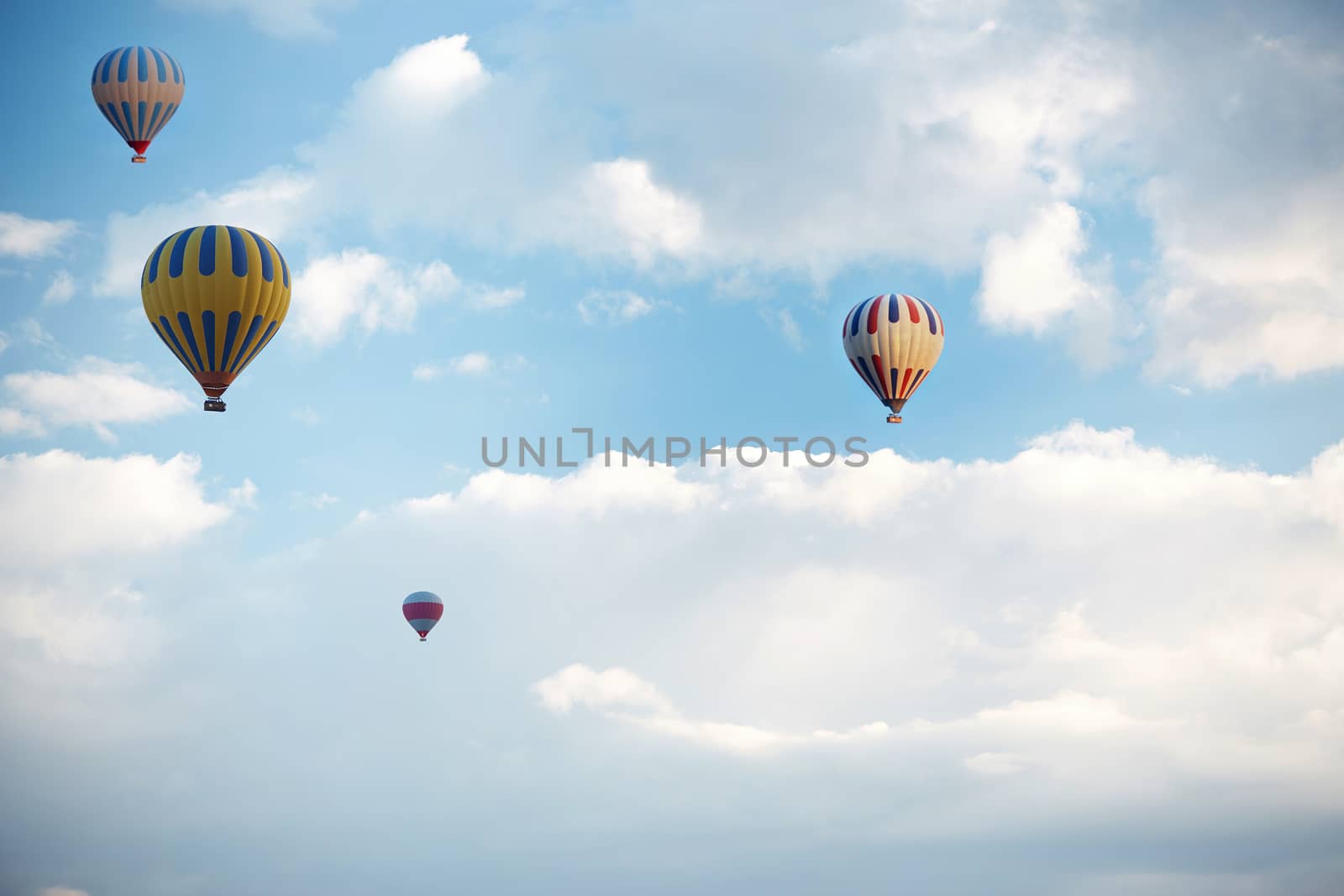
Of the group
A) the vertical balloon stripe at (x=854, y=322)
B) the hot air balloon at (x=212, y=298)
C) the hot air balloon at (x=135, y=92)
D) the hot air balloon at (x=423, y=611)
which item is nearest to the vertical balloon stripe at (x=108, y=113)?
the hot air balloon at (x=135, y=92)

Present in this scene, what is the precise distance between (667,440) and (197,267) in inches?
831

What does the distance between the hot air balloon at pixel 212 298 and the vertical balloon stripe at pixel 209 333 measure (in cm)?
3

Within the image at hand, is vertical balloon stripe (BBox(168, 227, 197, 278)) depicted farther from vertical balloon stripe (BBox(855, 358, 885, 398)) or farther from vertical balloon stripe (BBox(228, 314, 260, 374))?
vertical balloon stripe (BBox(855, 358, 885, 398))

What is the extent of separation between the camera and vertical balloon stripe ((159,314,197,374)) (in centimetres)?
6206

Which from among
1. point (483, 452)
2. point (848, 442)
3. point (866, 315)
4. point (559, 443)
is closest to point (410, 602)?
point (483, 452)

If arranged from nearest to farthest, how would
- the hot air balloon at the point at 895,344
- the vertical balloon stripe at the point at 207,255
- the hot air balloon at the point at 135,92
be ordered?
the vertical balloon stripe at the point at 207,255, the hot air balloon at the point at 895,344, the hot air balloon at the point at 135,92

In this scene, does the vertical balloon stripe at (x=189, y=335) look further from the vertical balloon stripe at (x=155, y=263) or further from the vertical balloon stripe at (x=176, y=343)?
the vertical balloon stripe at (x=155, y=263)

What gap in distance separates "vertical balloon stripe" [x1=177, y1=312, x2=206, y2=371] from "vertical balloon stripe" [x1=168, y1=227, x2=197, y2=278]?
1.57 metres

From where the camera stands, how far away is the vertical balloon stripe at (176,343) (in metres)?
62.1

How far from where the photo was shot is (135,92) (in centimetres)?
7888

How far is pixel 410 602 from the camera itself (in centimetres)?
8819

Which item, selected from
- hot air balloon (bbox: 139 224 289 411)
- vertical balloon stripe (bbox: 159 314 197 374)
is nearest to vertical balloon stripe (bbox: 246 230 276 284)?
hot air balloon (bbox: 139 224 289 411)

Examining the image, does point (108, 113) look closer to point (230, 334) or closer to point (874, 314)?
point (230, 334)

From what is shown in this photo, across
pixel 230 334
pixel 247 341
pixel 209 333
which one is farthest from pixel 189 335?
pixel 247 341
